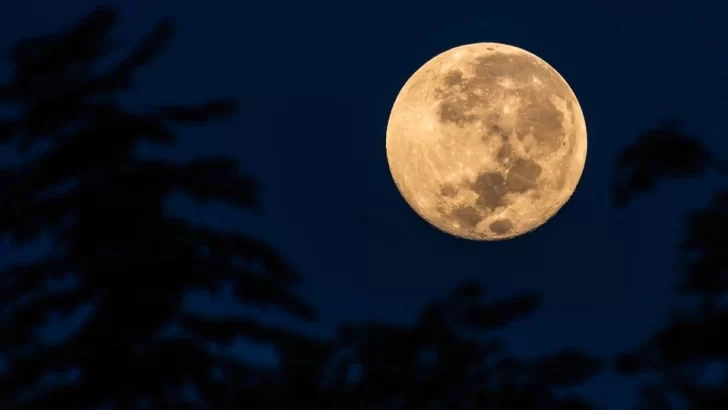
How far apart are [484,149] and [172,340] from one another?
3.71 m

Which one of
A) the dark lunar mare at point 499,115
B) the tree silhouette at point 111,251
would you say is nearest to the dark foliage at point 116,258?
the tree silhouette at point 111,251

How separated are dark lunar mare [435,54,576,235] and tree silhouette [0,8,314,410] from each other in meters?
2.43

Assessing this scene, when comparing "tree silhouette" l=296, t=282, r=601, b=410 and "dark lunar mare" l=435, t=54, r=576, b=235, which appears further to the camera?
"tree silhouette" l=296, t=282, r=601, b=410

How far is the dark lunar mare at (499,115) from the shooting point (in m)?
7.12

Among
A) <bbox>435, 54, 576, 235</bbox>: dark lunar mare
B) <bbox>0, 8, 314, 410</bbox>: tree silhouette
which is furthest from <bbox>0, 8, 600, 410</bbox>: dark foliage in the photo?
<bbox>435, 54, 576, 235</bbox>: dark lunar mare

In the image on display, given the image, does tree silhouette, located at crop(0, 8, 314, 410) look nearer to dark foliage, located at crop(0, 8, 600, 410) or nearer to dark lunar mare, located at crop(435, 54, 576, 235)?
dark foliage, located at crop(0, 8, 600, 410)

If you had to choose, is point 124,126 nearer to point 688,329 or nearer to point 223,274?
point 223,274

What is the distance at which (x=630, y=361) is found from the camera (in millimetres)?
11555

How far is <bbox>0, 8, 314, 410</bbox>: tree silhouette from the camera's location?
28.7ft

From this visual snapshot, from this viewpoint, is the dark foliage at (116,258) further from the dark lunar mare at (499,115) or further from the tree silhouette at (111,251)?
the dark lunar mare at (499,115)

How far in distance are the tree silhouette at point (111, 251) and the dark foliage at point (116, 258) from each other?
0.04ft

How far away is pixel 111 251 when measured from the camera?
28.9ft

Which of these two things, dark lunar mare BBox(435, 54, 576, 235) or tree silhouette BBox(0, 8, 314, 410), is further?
tree silhouette BBox(0, 8, 314, 410)

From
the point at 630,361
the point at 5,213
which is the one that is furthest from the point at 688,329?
the point at 5,213
